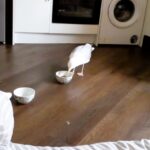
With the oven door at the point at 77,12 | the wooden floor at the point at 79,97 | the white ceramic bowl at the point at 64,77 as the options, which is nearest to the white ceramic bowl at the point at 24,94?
the wooden floor at the point at 79,97

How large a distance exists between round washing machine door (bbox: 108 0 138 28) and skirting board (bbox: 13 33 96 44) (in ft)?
1.17

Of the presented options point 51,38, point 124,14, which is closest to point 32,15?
point 51,38

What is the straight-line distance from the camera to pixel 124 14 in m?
3.69

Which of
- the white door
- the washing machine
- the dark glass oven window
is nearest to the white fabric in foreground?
the white door

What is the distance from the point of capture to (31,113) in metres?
1.93

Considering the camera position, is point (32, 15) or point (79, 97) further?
point (32, 15)

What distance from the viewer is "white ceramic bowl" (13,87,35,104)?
2.02 metres

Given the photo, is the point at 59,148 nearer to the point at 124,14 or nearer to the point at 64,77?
the point at 64,77

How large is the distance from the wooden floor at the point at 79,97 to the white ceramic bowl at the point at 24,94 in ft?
0.15

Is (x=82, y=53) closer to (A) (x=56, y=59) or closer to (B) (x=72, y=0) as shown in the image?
(A) (x=56, y=59)

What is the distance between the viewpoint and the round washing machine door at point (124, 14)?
3580 mm

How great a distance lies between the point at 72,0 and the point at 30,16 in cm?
57

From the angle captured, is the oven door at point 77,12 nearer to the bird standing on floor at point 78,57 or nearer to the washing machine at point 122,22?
the washing machine at point 122,22

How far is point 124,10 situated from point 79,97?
1.91m
